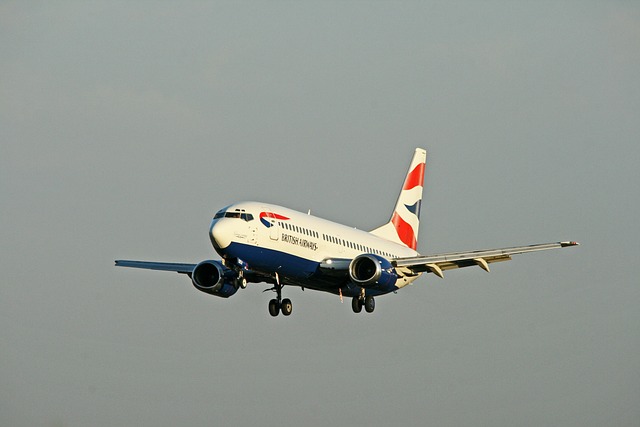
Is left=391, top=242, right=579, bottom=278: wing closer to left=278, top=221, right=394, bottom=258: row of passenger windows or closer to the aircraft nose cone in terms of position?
left=278, top=221, right=394, bottom=258: row of passenger windows

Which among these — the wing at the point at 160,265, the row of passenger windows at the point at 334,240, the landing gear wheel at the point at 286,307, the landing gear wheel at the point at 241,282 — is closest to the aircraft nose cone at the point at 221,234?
the landing gear wheel at the point at 241,282

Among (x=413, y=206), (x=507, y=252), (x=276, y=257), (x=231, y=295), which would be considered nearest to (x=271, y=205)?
(x=276, y=257)

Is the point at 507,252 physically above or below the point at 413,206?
below

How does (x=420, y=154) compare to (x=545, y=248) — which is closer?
(x=545, y=248)

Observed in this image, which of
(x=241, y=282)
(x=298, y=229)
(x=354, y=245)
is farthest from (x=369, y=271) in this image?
(x=241, y=282)

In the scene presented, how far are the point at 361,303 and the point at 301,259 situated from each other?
254 inches

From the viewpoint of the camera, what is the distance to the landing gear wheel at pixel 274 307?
63.1 metres

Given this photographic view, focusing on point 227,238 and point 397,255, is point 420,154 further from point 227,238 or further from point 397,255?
point 227,238

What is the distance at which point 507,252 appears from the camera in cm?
6209

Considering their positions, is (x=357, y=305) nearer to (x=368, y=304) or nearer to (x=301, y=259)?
(x=368, y=304)

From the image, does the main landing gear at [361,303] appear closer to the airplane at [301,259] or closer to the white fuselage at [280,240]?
the airplane at [301,259]

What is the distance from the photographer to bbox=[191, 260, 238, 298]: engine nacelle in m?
61.5

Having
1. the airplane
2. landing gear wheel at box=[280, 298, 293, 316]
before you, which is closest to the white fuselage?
the airplane

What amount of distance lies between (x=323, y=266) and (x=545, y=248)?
36.8 ft
